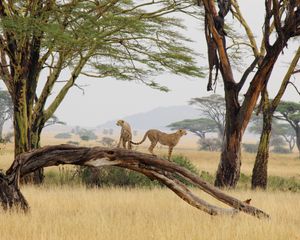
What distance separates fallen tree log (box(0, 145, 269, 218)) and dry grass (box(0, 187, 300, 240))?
283 mm

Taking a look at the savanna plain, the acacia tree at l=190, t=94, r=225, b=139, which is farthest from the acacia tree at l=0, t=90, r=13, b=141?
the savanna plain

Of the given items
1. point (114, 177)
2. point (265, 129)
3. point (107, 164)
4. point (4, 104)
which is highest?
point (4, 104)

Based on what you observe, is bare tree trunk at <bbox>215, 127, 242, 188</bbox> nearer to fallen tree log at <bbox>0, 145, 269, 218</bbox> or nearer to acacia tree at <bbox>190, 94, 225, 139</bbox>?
fallen tree log at <bbox>0, 145, 269, 218</bbox>

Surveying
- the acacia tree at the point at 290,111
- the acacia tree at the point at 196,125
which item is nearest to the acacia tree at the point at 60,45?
the acacia tree at the point at 290,111

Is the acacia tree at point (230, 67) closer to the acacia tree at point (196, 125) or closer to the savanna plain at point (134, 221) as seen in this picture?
the savanna plain at point (134, 221)

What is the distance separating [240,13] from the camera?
1579 cm

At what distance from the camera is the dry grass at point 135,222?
568 centimetres

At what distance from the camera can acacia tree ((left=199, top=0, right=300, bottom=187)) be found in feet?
38.3

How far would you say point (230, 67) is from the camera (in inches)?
516

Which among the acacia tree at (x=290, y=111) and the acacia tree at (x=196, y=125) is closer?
the acacia tree at (x=290, y=111)

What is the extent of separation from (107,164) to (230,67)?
22.8 feet

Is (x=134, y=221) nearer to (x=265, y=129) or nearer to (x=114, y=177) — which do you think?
(x=114, y=177)

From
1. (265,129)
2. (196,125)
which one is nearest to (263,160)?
(265,129)

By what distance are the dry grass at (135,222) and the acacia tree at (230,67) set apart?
145 inches
